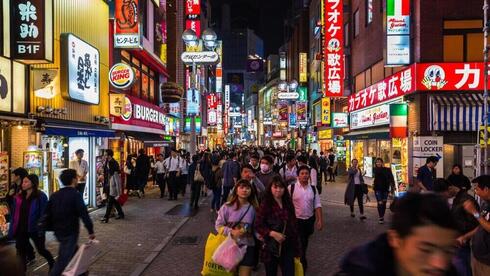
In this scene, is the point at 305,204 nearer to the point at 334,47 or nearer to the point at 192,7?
the point at 334,47

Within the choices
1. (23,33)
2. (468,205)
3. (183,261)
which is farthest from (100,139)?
(468,205)

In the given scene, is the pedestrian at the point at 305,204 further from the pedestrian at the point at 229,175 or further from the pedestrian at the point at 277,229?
the pedestrian at the point at 229,175

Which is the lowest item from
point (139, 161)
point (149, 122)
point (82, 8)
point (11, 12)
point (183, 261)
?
point (183, 261)

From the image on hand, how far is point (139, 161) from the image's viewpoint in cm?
2088

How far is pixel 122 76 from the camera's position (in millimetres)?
19359

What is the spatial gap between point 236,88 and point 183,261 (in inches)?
5910

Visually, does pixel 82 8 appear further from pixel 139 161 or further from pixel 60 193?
pixel 60 193

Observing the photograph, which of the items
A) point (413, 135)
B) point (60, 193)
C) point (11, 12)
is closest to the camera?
point (60, 193)

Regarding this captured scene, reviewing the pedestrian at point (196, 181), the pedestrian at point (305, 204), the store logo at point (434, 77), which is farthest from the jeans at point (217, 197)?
the store logo at point (434, 77)

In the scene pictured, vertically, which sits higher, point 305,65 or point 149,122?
point 305,65

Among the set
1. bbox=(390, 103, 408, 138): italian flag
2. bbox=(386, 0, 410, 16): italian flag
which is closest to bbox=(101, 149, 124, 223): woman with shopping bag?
bbox=(390, 103, 408, 138): italian flag

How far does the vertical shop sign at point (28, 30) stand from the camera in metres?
11.4

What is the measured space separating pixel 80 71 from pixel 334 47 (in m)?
18.9

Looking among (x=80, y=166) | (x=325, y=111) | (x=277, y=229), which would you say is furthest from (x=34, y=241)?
(x=325, y=111)
